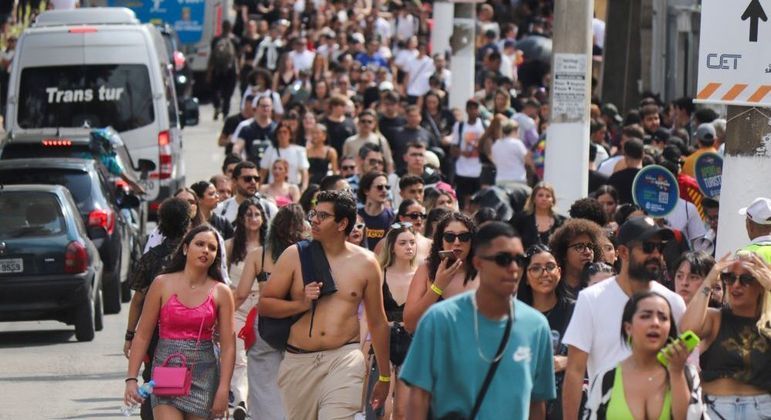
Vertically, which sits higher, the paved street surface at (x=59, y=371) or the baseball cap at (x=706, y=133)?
the baseball cap at (x=706, y=133)

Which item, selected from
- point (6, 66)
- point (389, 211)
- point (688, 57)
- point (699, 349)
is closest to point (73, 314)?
point (389, 211)

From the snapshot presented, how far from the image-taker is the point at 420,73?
32.6 m

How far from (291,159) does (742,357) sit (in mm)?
11645

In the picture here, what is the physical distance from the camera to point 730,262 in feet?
27.4

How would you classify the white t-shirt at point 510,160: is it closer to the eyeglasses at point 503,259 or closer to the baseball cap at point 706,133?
the baseball cap at point 706,133

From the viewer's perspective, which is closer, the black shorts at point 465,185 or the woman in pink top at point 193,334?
the woman in pink top at point 193,334

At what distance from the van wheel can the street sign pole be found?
274 inches

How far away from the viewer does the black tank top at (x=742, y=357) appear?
Answer: 8414mm

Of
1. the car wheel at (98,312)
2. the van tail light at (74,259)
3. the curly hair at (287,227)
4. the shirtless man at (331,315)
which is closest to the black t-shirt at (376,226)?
the curly hair at (287,227)

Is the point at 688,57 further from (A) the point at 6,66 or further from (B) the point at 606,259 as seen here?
(B) the point at 606,259

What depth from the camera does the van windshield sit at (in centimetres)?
2347

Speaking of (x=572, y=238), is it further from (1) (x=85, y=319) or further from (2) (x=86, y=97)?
(2) (x=86, y=97)

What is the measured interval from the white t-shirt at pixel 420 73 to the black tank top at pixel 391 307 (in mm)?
21395

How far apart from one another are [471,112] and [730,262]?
50.2 feet
